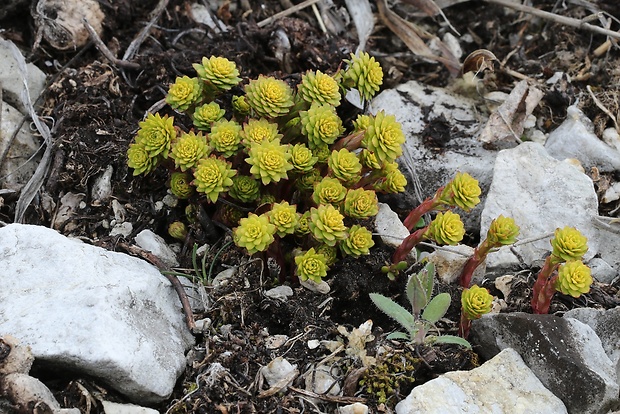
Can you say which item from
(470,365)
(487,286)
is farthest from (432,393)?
(487,286)

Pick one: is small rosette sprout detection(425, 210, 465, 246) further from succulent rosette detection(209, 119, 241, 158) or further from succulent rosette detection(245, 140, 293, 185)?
succulent rosette detection(209, 119, 241, 158)

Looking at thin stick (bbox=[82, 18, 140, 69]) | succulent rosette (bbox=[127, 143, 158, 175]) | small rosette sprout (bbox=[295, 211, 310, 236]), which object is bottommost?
small rosette sprout (bbox=[295, 211, 310, 236])

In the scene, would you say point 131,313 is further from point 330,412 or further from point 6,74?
point 6,74

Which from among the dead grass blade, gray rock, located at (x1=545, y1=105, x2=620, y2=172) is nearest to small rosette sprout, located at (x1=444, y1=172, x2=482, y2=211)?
gray rock, located at (x1=545, y1=105, x2=620, y2=172)

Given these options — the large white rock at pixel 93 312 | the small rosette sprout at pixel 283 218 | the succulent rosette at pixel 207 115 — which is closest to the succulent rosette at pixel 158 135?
the succulent rosette at pixel 207 115

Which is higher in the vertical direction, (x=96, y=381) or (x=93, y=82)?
(x=93, y=82)

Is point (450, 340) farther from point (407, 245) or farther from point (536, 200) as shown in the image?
point (536, 200)

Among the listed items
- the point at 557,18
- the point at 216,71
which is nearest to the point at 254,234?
the point at 216,71
